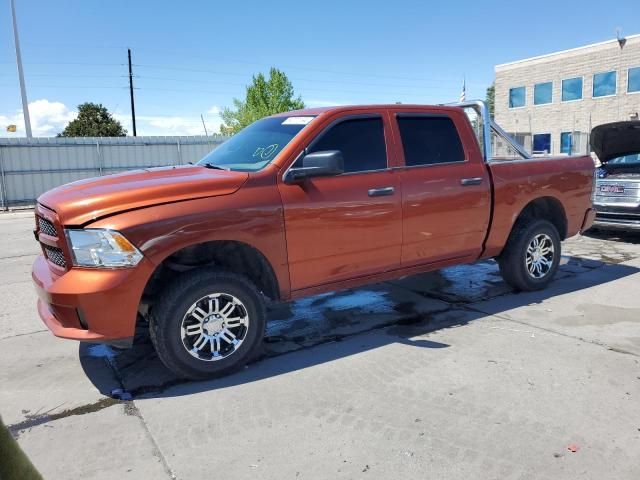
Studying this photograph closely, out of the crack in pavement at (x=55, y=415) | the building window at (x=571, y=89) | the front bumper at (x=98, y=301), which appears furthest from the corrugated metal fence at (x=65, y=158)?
the building window at (x=571, y=89)

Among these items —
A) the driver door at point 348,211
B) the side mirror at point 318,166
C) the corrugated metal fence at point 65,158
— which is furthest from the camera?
the corrugated metal fence at point 65,158

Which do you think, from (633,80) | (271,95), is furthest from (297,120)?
(271,95)

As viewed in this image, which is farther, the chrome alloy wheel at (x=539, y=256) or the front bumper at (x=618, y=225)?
the front bumper at (x=618, y=225)

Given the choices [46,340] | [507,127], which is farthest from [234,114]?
[46,340]

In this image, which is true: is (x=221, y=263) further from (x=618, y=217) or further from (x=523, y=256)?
(x=618, y=217)

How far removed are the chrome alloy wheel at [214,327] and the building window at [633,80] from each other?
3343 cm

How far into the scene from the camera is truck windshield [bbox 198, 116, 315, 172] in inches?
168

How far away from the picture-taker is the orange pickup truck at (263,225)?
3.43 m

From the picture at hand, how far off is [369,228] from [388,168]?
0.57m

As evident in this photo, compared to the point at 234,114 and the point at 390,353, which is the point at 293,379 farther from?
the point at 234,114

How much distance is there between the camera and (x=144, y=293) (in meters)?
3.80

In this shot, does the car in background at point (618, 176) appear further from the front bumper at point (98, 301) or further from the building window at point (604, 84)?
the building window at point (604, 84)

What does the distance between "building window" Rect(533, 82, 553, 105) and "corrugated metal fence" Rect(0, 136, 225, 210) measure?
24.8 m

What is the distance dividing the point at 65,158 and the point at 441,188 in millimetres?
18835
